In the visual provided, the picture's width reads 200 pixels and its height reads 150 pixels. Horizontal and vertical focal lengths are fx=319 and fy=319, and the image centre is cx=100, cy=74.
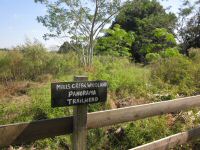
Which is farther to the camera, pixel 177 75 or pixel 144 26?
pixel 144 26

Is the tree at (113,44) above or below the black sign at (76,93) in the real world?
above

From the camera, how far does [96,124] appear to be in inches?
153

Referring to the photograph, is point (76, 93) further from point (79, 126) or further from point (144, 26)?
point (144, 26)

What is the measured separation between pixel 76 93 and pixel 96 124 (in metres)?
0.64

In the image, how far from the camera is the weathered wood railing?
314 cm

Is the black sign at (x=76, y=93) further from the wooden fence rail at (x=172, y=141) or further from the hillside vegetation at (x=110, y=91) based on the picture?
the hillside vegetation at (x=110, y=91)

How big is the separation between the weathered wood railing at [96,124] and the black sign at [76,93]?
0.26 m

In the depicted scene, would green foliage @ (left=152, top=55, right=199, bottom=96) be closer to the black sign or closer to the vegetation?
the vegetation

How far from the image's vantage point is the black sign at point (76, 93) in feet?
10.8

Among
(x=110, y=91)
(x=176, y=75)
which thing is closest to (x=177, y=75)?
(x=176, y=75)

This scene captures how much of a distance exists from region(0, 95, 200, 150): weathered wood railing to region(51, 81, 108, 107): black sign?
0.26 m

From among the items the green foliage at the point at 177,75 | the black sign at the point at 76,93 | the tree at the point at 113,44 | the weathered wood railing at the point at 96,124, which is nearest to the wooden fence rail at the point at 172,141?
the weathered wood railing at the point at 96,124

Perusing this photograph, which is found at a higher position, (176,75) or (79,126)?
(176,75)

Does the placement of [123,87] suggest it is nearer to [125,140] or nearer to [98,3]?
[125,140]
